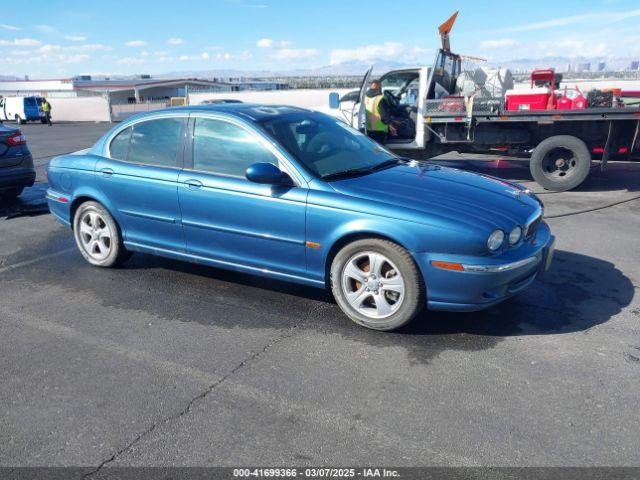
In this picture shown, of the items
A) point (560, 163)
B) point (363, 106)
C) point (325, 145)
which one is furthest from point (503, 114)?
point (325, 145)

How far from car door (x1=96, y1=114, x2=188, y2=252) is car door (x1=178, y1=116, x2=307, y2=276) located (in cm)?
13

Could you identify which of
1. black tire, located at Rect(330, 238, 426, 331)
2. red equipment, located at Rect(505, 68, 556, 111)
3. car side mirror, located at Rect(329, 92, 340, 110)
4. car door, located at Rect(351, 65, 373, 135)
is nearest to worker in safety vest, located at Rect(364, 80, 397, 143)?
car door, located at Rect(351, 65, 373, 135)

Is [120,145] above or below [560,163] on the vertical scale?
above

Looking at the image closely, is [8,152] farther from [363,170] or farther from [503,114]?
[503,114]

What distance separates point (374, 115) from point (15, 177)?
19.7 ft

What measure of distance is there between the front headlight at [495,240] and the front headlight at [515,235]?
4.6 inches

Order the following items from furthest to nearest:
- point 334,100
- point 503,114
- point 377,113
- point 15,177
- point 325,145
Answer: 1. point 334,100
2. point 377,113
3. point 503,114
4. point 15,177
5. point 325,145

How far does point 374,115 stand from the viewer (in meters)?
9.81

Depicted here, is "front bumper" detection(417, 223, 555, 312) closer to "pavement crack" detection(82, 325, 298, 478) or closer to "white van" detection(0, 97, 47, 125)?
"pavement crack" detection(82, 325, 298, 478)

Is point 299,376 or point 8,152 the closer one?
point 299,376

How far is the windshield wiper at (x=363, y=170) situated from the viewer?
418cm

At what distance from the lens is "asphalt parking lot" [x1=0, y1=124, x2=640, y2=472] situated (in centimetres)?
270

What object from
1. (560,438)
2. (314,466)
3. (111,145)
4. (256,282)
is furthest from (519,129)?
(314,466)

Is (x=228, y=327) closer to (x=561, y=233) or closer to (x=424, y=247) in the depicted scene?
(x=424, y=247)
